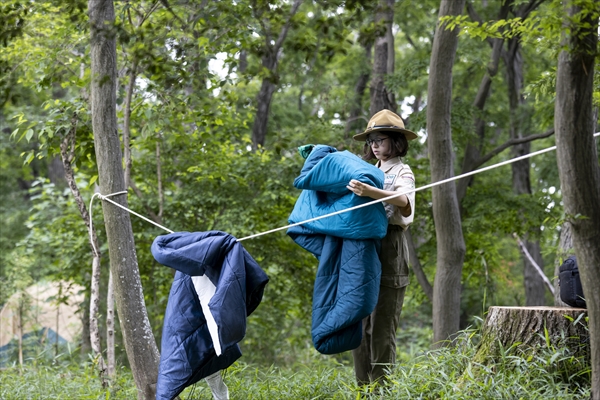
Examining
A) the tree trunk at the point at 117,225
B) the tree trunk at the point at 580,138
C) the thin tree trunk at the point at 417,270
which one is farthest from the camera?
the thin tree trunk at the point at 417,270

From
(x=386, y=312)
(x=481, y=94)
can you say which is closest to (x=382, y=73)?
(x=481, y=94)

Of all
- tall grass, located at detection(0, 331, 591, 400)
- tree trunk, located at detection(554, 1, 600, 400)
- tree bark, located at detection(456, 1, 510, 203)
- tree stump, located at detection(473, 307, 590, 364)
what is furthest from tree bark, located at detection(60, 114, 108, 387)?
tree bark, located at detection(456, 1, 510, 203)

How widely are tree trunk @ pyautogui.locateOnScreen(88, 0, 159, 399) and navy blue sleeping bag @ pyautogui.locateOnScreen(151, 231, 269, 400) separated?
506 mm

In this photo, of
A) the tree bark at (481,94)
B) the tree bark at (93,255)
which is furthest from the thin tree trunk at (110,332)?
the tree bark at (481,94)

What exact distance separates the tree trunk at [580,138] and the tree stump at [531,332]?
939mm

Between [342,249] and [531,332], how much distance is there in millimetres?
1102

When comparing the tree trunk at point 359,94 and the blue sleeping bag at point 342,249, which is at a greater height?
the tree trunk at point 359,94

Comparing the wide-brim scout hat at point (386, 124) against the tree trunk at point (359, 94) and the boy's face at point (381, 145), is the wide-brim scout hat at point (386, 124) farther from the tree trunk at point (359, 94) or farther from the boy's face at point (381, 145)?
the tree trunk at point (359, 94)

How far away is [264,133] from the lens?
11.5m

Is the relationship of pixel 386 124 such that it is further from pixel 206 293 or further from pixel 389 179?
pixel 206 293

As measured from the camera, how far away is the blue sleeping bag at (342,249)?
3.39m

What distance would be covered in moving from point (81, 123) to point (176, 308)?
1917 millimetres

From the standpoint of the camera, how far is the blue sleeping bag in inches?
134

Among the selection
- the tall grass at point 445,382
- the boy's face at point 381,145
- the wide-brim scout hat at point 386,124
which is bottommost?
the tall grass at point 445,382
